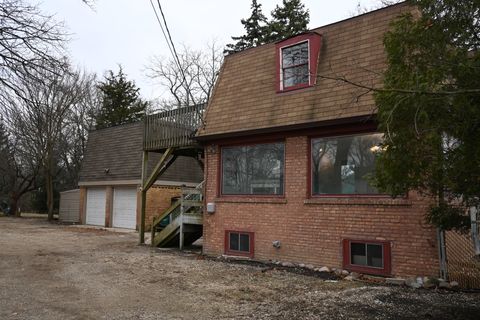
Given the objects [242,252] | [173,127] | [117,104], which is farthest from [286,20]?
[242,252]

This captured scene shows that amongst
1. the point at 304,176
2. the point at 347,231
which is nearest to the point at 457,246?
the point at 347,231

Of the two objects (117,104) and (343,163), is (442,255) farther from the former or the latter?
(117,104)

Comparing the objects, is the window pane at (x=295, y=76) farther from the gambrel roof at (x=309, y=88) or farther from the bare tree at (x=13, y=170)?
the bare tree at (x=13, y=170)

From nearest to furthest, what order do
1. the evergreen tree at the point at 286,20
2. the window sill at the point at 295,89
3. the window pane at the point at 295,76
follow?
1. the window sill at the point at 295,89
2. the window pane at the point at 295,76
3. the evergreen tree at the point at 286,20

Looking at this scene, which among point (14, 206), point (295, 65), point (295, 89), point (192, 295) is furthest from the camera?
point (14, 206)

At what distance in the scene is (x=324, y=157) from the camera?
393 inches

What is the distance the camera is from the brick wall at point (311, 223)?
27.6 feet

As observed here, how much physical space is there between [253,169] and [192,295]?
4.70 meters

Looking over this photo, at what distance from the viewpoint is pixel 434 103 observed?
428 centimetres

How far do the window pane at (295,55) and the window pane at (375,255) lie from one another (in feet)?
15.6

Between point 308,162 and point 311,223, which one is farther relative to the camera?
point 308,162

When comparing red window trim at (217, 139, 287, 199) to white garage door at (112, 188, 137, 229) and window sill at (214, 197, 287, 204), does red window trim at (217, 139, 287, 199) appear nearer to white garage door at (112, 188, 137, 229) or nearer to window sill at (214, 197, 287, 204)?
window sill at (214, 197, 287, 204)

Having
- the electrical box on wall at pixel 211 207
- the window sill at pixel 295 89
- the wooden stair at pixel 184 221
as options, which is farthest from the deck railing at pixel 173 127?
the window sill at pixel 295 89

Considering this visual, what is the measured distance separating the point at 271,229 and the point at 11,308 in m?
5.98
